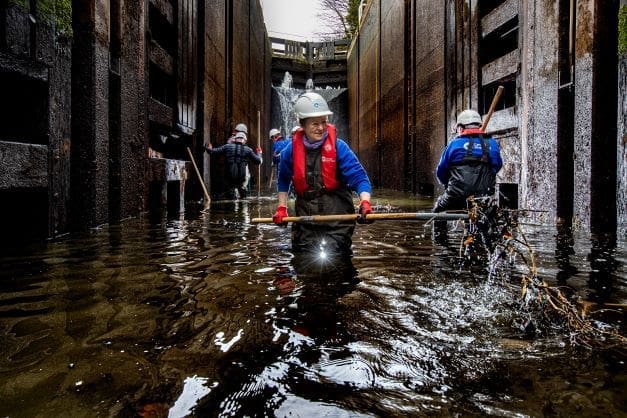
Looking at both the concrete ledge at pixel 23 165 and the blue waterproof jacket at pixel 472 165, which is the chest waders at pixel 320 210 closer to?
the blue waterproof jacket at pixel 472 165

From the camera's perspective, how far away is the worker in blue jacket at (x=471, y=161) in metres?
5.38

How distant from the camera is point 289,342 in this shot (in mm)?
2236

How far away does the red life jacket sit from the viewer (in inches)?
168

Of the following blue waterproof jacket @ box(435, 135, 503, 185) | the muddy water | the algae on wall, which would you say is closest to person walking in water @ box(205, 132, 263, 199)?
the algae on wall

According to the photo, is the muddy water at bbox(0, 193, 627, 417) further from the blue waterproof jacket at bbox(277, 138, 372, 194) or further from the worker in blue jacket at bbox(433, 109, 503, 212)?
the worker in blue jacket at bbox(433, 109, 503, 212)

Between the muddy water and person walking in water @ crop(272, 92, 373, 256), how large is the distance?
407mm

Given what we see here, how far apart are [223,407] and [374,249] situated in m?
3.44

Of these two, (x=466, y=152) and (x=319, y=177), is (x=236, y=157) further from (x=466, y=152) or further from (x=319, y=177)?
(x=319, y=177)

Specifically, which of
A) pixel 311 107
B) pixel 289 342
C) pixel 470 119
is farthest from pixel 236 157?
pixel 289 342

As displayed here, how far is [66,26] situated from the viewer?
522 cm

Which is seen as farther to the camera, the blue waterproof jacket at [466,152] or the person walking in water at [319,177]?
the blue waterproof jacket at [466,152]

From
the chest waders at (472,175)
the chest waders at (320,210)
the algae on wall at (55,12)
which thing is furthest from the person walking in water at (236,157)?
the chest waders at (320,210)

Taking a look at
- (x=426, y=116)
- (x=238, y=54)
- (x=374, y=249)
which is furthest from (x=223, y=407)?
(x=238, y=54)

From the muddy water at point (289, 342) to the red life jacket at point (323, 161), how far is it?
0.79 m
